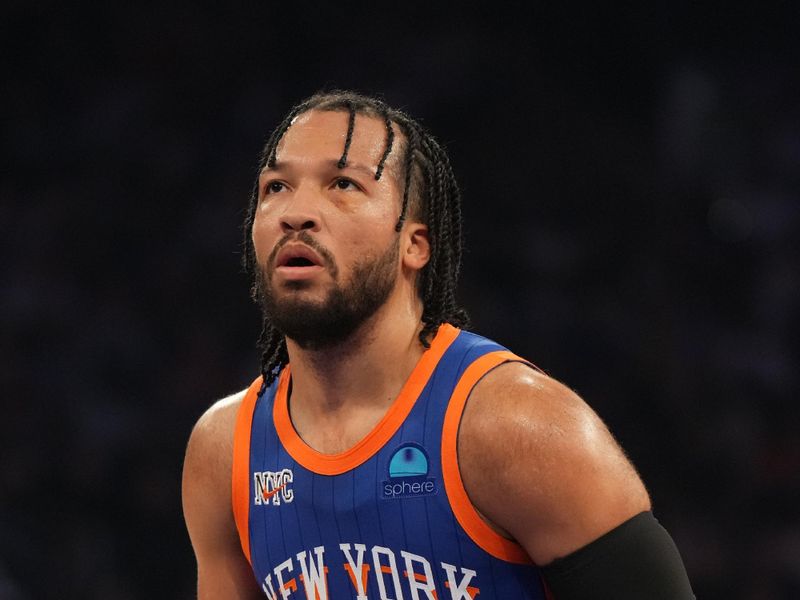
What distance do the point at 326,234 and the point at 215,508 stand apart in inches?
26.7

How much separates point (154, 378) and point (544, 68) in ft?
8.49

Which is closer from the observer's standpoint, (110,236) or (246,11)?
(110,236)

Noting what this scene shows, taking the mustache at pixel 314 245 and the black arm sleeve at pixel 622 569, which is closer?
the black arm sleeve at pixel 622 569

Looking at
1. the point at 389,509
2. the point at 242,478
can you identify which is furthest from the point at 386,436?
the point at 242,478

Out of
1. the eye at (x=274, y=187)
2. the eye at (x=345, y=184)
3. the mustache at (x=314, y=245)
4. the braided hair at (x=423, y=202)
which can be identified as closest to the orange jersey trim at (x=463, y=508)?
the braided hair at (x=423, y=202)

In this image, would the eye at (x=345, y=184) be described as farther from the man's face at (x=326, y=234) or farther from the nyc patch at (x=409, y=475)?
the nyc patch at (x=409, y=475)

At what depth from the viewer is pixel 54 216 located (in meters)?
5.42

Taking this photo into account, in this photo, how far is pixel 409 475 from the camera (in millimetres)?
1981

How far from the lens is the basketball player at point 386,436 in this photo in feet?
6.02

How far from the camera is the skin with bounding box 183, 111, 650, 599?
1821 mm

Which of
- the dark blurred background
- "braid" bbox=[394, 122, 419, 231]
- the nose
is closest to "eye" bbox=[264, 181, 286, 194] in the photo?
the nose

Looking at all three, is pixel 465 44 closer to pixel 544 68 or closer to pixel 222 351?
pixel 544 68

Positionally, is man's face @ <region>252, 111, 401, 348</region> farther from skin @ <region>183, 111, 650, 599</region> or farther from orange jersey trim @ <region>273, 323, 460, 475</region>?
orange jersey trim @ <region>273, 323, 460, 475</region>

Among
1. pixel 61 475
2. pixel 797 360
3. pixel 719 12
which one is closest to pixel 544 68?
pixel 719 12
